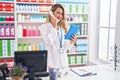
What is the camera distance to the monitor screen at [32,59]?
6.55 feet

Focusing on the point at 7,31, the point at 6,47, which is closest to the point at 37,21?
the point at 7,31

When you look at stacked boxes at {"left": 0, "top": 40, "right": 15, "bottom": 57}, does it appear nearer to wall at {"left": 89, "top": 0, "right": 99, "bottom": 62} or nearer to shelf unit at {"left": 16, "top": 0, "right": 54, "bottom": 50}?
shelf unit at {"left": 16, "top": 0, "right": 54, "bottom": 50}

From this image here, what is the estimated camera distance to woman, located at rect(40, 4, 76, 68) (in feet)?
9.97

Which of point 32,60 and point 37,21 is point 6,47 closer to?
point 37,21

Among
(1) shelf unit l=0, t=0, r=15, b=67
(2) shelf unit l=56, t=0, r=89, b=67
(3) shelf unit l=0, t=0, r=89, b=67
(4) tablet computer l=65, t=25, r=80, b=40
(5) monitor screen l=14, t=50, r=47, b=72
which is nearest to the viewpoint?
(5) monitor screen l=14, t=50, r=47, b=72

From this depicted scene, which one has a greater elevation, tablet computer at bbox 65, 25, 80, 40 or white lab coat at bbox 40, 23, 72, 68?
tablet computer at bbox 65, 25, 80, 40

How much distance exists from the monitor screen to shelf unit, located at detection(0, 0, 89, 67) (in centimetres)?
226

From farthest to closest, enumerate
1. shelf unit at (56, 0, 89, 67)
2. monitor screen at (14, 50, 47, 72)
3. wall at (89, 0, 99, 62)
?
wall at (89, 0, 99, 62) → shelf unit at (56, 0, 89, 67) → monitor screen at (14, 50, 47, 72)

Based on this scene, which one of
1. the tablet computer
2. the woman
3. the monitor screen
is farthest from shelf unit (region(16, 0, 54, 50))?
the monitor screen

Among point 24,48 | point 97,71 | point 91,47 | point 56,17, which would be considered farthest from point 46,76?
point 91,47

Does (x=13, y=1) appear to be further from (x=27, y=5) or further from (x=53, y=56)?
(x=53, y=56)

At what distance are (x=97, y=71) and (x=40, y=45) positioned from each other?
213 cm

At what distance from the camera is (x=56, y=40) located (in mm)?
3049

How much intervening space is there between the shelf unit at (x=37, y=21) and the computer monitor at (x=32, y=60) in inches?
89.0
